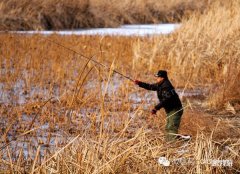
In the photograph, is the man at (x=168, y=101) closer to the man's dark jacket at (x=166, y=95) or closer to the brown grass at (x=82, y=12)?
the man's dark jacket at (x=166, y=95)

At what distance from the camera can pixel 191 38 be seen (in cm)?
939

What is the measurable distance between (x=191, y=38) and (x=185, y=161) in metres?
6.13

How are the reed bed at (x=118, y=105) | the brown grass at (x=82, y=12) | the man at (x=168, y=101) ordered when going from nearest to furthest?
the reed bed at (x=118, y=105)
the man at (x=168, y=101)
the brown grass at (x=82, y=12)

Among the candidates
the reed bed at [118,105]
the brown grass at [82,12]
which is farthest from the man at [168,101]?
the brown grass at [82,12]

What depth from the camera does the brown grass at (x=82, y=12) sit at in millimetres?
→ 17406

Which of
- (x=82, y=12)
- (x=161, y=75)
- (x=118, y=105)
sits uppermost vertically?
(x=161, y=75)

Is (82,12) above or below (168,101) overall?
below

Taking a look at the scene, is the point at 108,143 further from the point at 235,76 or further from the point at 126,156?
the point at 235,76

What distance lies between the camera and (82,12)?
2036 cm

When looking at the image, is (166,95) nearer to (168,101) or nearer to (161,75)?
(168,101)

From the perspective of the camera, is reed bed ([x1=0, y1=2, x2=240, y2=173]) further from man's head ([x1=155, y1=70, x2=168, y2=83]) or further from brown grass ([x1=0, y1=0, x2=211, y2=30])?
brown grass ([x1=0, y1=0, x2=211, y2=30])

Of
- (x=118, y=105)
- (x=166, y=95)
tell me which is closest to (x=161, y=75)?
(x=166, y=95)

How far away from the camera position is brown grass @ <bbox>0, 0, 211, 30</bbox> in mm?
17406

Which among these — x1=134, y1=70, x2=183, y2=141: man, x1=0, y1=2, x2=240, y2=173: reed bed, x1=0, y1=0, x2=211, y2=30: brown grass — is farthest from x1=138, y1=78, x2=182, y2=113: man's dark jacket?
x1=0, y1=0, x2=211, y2=30: brown grass
